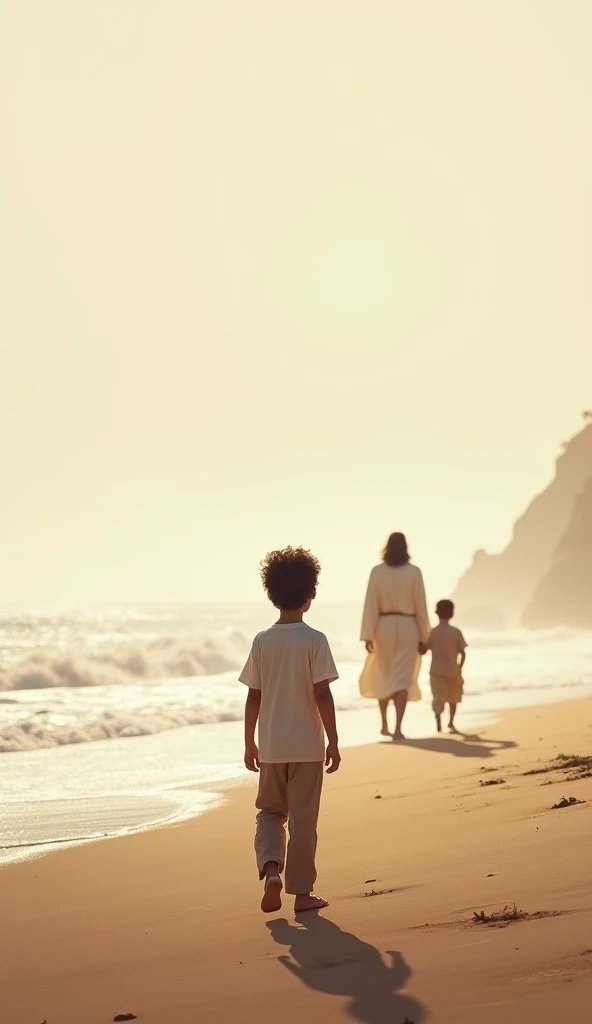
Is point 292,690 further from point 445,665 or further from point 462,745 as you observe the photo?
point 445,665

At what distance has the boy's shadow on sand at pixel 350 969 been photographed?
3010 mm

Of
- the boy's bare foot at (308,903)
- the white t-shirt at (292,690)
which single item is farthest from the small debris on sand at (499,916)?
the white t-shirt at (292,690)

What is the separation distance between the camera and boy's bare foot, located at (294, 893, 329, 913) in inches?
174

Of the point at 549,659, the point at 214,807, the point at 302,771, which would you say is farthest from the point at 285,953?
the point at 549,659

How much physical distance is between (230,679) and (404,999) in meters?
19.7

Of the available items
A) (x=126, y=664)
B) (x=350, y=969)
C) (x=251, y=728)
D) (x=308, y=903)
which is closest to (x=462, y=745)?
(x=251, y=728)

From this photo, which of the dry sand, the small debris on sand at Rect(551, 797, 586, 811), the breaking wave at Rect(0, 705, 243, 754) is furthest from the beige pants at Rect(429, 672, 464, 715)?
the small debris on sand at Rect(551, 797, 586, 811)

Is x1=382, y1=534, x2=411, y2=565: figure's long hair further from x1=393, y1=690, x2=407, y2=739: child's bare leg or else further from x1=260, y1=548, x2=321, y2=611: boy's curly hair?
x1=260, y1=548, x2=321, y2=611: boy's curly hair

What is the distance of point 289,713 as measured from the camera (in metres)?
4.73

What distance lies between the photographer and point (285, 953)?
3764 mm

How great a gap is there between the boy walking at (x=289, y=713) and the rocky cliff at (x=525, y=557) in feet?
337

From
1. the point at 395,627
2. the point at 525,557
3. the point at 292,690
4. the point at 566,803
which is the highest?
the point at 525,557

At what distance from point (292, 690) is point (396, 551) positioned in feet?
23.7

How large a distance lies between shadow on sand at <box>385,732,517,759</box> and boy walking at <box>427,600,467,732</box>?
715 millimetres
